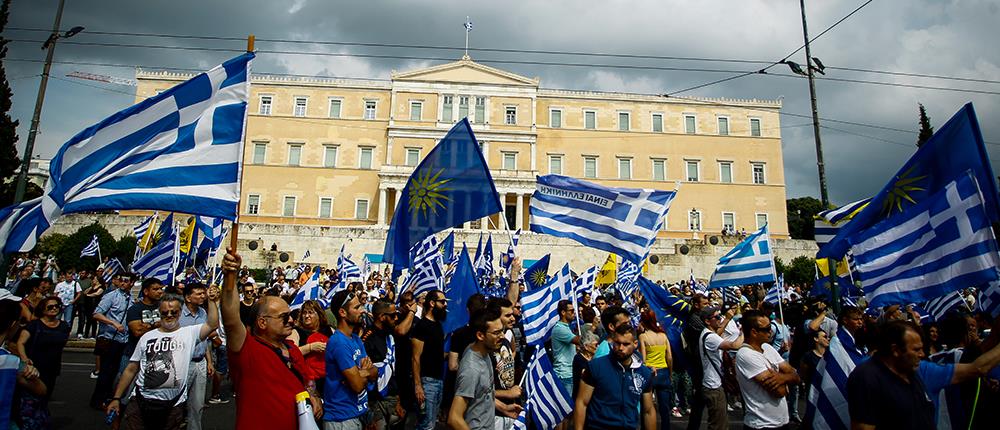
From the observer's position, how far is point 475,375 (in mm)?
3477

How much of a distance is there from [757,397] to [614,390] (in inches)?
41.3

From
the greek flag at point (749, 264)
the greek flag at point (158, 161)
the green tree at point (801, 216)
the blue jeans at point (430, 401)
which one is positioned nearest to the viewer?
the greek flag at point (158, 161)

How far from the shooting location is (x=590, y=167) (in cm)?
4631

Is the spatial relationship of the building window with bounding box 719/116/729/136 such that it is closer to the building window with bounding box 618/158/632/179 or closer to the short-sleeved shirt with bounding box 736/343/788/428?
the building window with bounding box 618/158/632/179

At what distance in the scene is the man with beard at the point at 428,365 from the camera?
193 inches

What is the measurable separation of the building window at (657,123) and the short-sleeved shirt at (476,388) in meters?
46.2

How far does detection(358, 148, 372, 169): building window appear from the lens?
146 ft

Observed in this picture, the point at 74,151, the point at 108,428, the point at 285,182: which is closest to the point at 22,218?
the point at 74,151

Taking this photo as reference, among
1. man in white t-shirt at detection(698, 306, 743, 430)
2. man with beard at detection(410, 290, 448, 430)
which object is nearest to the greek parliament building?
man in white t-shirt at detection(698, 306, 743, 430)

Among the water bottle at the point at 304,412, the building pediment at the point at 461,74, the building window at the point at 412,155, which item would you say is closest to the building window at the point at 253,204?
the building window at the point at 412,155

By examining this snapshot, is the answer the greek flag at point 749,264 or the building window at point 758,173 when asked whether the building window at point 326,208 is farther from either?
the greek flag at point 749,264

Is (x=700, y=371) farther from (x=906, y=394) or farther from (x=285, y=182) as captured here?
(x=285, y=182)

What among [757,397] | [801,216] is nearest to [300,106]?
[757,397]

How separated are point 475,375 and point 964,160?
3395 millimetres
